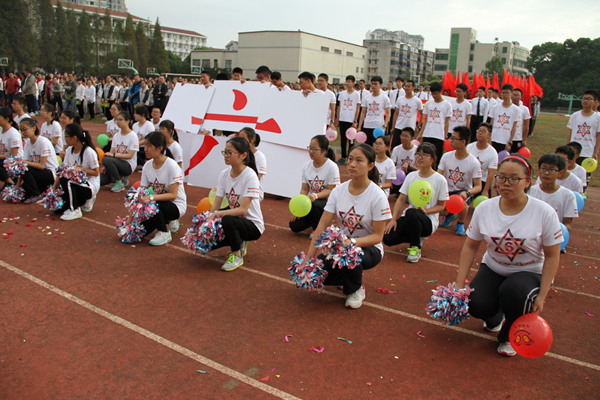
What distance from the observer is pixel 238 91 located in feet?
28.9

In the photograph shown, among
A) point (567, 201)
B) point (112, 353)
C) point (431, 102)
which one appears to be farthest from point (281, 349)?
point (431, 102)

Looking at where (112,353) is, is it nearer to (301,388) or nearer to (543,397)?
(301,388)

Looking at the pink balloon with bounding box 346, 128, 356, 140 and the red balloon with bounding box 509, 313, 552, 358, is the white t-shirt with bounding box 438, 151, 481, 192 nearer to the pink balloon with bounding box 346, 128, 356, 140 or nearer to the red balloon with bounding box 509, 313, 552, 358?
the pink balloon with bounding box 346, 128, 356, 140

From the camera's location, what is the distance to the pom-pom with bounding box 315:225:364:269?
3816mm

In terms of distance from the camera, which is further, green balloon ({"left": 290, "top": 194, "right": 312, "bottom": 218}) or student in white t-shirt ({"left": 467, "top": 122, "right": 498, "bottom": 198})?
student in white t-shirt ({"left": 467, "top": 122, "right": 498, "bottom": 198})

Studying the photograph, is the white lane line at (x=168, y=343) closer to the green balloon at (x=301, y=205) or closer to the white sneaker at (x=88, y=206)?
the green balloon at (x=301, y=205)

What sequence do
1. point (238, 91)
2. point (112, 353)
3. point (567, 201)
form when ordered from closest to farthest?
1. point (112, 353)
2. point (567, 201)
3. point (238, 91)

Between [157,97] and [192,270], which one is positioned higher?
[157,97]

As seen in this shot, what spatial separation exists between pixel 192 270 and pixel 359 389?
2649 millimetres

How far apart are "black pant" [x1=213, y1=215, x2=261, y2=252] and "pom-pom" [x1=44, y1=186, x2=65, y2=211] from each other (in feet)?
10.4

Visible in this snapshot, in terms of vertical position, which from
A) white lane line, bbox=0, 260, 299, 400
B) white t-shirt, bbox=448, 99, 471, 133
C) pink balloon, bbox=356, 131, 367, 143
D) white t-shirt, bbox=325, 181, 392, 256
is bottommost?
white lane line, bbox=0, 260, 299, 400

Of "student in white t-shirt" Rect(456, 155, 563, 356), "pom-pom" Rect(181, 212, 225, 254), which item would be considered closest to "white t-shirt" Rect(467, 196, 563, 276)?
"student in white t-shirt" Rect(456, 155, 563, 356)

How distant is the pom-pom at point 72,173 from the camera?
21.2 feet

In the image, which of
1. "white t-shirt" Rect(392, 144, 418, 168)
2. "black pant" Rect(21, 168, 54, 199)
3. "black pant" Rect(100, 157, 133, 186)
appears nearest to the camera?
"black pant" Rect(21, 168, 54, 199)
